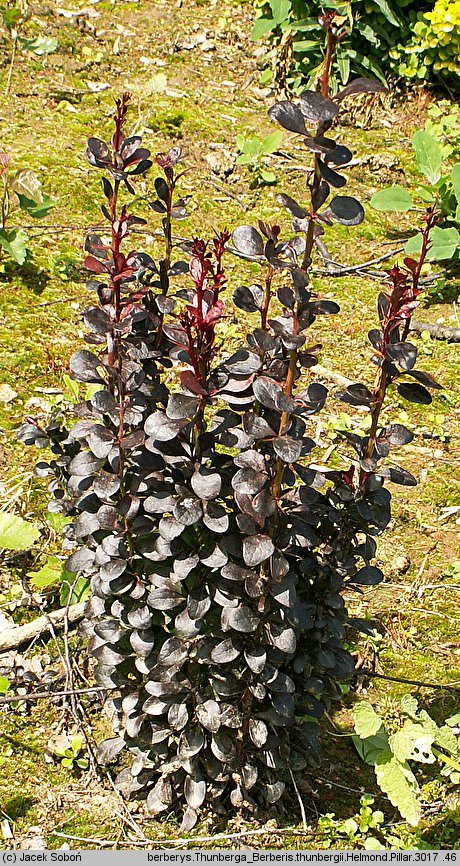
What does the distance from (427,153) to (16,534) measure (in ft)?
11.0

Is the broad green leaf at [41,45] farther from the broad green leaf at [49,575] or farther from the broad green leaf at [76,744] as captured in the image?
the broad green leaf at [76,744]

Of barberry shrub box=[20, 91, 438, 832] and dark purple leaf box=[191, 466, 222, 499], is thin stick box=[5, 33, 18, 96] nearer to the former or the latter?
barberry shrub box=[20, 91, 438, 832]

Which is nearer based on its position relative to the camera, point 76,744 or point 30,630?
point 76,744

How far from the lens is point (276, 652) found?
2107 millimetres

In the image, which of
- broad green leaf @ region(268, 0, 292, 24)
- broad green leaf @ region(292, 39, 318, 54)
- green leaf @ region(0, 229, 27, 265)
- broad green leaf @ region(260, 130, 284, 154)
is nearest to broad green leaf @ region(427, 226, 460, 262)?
broad green leaf @ region(260, 130, 284, 154)

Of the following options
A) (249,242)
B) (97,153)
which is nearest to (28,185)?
(97,153)

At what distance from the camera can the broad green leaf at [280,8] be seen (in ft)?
19.5

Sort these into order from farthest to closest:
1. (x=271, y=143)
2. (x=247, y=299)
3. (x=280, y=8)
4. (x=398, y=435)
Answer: (x=280, y=8), (x=271, y=143), (x=398, y=435), (x=247, y=299)

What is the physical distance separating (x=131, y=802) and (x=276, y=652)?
820 mm

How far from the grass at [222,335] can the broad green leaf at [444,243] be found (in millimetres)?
322

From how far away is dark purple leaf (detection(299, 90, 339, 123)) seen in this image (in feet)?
5.16

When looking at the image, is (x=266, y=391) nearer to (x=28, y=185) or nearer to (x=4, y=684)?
(x=4, y=684)

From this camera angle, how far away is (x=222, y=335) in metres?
4.31

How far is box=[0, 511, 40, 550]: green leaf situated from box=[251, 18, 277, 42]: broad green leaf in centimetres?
460
